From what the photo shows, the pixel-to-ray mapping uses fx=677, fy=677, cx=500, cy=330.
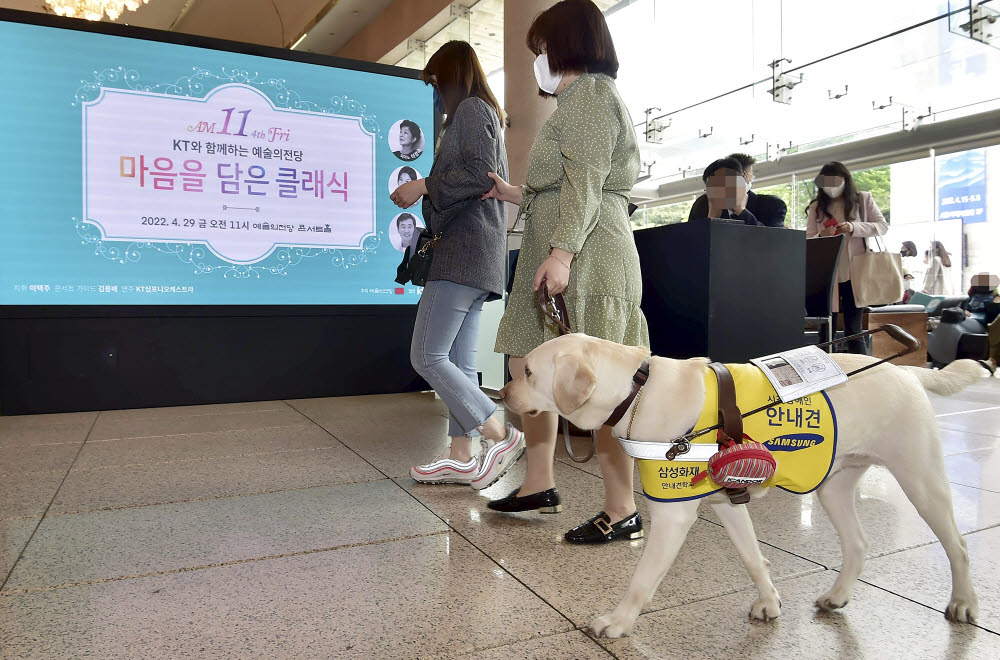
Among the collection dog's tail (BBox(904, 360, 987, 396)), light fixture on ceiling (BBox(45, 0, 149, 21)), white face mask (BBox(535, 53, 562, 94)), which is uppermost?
light fixture on ceiling (BBox(45, 0, 149, 21))

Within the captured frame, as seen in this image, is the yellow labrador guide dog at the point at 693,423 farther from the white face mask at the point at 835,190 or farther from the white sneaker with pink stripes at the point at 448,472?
the white face mask at the point at 835,190

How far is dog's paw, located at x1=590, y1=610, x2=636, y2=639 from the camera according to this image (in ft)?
5.05

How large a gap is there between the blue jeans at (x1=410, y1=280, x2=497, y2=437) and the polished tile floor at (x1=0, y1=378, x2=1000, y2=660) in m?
0.36

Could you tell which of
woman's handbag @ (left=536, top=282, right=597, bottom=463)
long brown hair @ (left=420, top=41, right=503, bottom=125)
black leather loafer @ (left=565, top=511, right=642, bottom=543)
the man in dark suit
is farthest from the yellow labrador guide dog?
the man in dark suit

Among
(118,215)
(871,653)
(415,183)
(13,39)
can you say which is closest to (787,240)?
(415,183)

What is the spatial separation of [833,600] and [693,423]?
25.3 inches

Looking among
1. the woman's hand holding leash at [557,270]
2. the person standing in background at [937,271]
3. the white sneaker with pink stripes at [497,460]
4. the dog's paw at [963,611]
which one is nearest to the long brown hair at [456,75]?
the woman's hand holding leash at [557,270]

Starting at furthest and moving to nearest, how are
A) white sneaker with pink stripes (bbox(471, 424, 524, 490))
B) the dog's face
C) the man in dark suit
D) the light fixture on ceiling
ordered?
the light fixture on ceiling → the man in dark suit → white sneaker with pink stripes (bbox(471, 424, 524, 490)) → the dog's face

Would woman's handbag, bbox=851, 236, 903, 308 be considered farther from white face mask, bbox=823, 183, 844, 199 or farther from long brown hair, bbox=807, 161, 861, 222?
white face mask, bbox=823, 183, 844, 199

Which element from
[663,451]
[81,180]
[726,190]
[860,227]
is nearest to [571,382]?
[663,451]

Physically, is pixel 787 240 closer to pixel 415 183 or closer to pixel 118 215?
pixel 415 183

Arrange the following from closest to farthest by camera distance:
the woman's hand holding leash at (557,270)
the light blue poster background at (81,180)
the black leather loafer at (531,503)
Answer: the woman's hand holding leash at (557,270), the black leather loafer at (531,503), the light blue poster background at (81,180)

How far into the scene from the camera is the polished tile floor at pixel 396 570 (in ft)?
5.03

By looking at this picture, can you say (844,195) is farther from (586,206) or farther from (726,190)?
(586,206)
